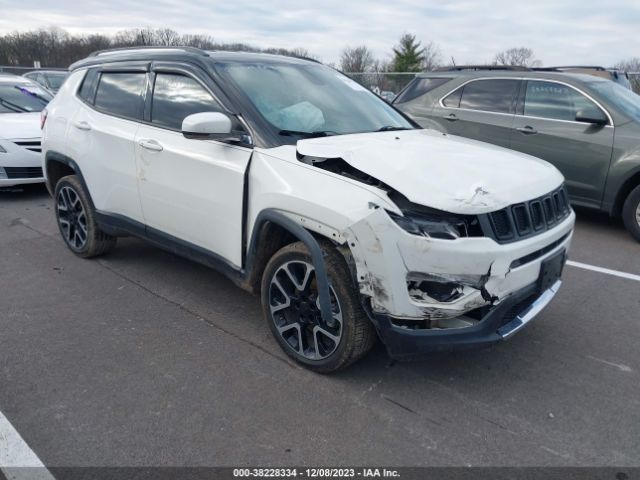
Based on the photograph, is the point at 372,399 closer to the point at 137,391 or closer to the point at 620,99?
the point at 137,391

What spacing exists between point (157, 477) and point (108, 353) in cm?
126

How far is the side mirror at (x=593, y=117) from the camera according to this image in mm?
6152

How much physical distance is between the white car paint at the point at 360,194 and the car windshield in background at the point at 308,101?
23 centimetres

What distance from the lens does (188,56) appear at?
12.6ft

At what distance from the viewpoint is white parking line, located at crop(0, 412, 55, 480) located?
7.89 feet

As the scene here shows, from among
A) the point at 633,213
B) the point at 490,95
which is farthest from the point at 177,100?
the point at 633,213

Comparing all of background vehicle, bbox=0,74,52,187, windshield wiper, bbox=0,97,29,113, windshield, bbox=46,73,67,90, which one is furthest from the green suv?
windshield, bbox=46,73,67,90

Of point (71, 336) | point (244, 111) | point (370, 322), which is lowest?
point (71, 336)

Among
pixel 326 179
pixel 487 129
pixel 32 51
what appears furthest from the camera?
pixel 32 51

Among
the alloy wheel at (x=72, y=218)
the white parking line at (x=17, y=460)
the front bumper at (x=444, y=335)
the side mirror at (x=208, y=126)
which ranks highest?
the side mirror at (x=208, y=126)

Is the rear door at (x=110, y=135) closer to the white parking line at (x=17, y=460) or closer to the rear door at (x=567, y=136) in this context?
the white parking line at (x=17, y=460)

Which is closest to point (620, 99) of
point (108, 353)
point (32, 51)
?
point (108, 353)

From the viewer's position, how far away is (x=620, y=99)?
6449 millimetres

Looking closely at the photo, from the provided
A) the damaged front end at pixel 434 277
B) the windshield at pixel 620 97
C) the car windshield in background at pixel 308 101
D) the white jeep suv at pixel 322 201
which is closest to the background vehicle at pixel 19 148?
the white jeep suv at pixel 322 201
